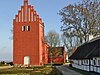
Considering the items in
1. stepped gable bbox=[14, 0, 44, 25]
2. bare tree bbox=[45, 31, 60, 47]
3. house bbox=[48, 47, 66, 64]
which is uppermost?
stepped gable bbox=[14, 0, 44, 25]

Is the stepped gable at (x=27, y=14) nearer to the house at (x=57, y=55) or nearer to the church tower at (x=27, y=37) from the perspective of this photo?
the church tower at (x=27, y=37)

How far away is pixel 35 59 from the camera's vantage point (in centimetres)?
7562

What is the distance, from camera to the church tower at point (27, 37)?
75875mm

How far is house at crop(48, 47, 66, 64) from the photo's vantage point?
94312mm

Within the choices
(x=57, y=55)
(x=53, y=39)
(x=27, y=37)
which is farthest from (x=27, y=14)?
(x=53, y=39)

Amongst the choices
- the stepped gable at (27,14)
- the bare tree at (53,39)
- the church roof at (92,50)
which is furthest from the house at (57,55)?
the church roof at (92,50)

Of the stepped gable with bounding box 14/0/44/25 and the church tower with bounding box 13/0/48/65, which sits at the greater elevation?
the stepped gable with bounding box 14/0/44/25

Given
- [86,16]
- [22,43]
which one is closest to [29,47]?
[22,43]

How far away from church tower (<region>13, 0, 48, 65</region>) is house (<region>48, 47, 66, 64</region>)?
16957mm

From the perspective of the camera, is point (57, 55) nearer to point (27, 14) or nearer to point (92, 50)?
point (27, 14)

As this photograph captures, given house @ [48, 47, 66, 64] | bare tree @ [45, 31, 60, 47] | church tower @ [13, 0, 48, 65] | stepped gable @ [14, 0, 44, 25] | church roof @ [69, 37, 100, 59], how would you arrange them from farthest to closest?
bare tree @ [45, 31, 60, 47], house @ [48, 47, 66, 64], stepped gable @ [14, 0, 44, 25], church tower @ [13, 0, 48, 65], church roof @ [69, 37, 100, 59]

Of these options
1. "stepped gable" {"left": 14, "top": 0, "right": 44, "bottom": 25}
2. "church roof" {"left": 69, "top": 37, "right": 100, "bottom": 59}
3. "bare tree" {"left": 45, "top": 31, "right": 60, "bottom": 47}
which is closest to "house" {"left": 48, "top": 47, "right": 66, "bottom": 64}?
"bare tree" {"left": 45, "top": 31, "right": 60, "bottom": 47}

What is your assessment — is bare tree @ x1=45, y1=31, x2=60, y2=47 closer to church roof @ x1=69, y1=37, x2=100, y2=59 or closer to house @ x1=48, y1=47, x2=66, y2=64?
house @ x1=48, y1=47, x2=66, y2=64

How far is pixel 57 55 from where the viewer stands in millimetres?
97500
